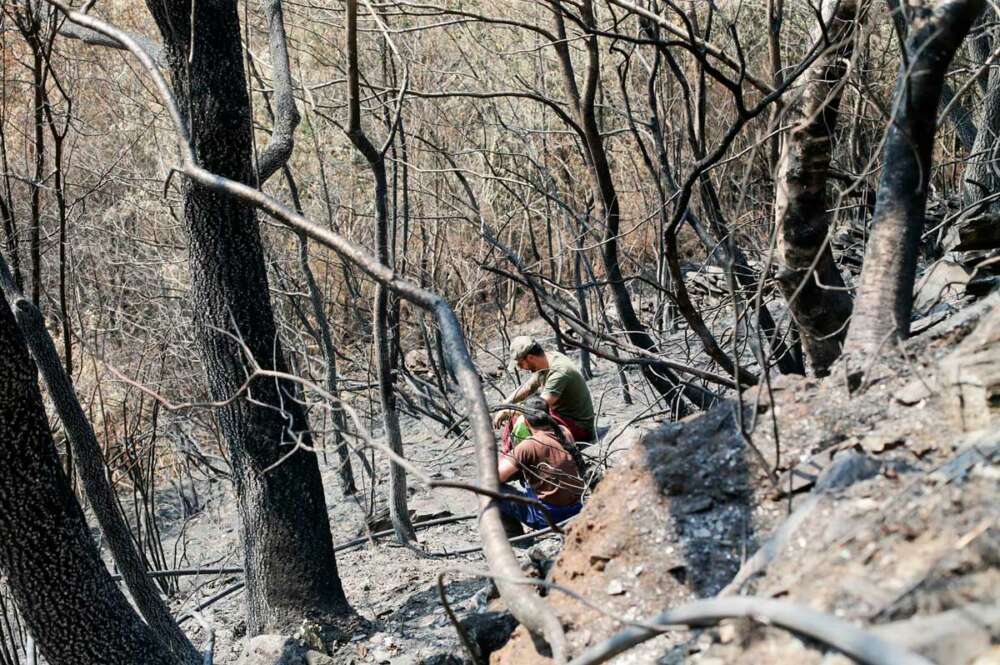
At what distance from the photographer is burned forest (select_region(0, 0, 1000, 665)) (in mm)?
2367

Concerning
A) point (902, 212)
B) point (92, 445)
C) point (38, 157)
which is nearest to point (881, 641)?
point (902, 212)

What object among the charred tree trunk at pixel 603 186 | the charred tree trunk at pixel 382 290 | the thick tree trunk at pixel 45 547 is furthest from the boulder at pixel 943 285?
the thick tree trunk at pixel 45 547

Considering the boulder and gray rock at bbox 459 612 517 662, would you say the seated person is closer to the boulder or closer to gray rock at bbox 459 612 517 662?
the boulder

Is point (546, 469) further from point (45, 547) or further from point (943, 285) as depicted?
point (45, 547)

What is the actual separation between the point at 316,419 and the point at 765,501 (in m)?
8.63

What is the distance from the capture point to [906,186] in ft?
11.0

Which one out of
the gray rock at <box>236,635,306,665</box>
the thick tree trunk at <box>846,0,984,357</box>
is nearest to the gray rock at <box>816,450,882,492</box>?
the thick tree trunk at <box>846,0,984,357</box>

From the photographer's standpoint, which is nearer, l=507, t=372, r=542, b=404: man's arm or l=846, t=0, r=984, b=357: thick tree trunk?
l=846, t=0, r=984, b=357: thick tree trunk

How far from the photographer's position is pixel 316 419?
1097 cm

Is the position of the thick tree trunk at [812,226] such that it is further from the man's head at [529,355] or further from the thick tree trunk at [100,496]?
the thick tree trunk at [100,496]

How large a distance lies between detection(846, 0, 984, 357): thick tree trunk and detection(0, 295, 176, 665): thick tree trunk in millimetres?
3580

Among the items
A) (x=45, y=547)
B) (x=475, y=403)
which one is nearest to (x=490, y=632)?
(x=475, y=403)

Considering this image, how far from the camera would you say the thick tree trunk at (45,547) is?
4.45 m

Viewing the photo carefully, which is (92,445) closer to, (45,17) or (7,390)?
(7,390)
